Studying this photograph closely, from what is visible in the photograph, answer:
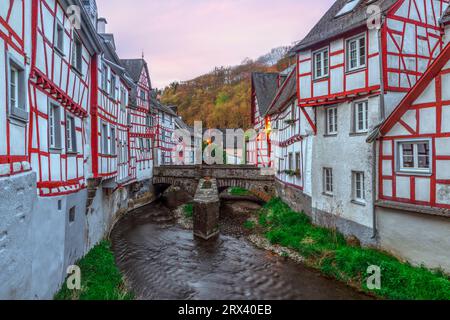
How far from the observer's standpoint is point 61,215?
808 centimetres

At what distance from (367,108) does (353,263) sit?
5.49 meters

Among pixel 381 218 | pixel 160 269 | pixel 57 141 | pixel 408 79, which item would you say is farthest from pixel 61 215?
pixel 408 79

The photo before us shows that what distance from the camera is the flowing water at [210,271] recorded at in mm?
9977

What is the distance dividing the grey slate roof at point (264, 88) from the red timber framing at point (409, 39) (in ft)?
56.4

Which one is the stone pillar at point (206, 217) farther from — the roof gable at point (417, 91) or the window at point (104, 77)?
the roof gable at point (417, 91)

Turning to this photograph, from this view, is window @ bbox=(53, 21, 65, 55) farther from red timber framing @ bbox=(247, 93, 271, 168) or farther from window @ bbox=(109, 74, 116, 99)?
red timber framing @ bbox=(247, 93, 271, 168)

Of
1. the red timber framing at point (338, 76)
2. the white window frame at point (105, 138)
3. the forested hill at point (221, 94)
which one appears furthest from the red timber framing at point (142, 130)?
the forested hill at point (221, 94)

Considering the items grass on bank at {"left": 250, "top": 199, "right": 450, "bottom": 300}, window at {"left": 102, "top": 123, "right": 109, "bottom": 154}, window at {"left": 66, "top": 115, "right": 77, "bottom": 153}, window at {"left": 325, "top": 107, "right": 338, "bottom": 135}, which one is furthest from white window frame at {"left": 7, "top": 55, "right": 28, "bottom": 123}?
window at {"left": 325, "top": 107, "right": 338, "bottom": 135}

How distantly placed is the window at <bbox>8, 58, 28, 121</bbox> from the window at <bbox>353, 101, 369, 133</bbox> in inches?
412

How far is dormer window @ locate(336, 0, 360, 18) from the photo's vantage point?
12.6 m

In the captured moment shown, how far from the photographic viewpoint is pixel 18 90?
6023mm

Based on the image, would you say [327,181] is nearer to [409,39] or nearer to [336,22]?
[409,39]
